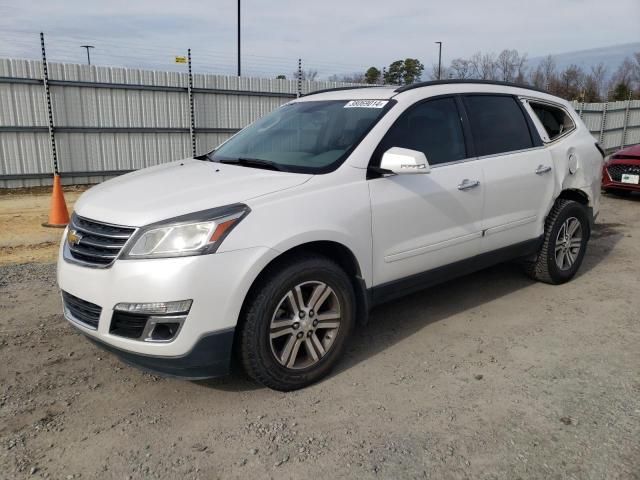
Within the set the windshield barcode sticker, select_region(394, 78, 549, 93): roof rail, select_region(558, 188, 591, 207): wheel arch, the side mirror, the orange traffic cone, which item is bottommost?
the orange traffic cone

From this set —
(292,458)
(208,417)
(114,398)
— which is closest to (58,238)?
(114,398)

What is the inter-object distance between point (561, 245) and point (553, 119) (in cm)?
121

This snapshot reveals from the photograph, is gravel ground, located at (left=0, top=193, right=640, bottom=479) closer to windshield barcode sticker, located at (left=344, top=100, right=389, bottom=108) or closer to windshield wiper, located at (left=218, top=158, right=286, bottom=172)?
windshield wiper, located at (left=218, top=158, right=286, bottom=172)

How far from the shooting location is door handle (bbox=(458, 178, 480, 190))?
158 inches

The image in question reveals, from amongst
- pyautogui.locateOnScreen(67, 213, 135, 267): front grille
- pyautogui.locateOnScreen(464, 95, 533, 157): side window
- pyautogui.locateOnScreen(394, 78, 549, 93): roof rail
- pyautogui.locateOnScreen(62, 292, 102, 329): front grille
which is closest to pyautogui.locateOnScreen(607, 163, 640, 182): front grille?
pyautogui.locateOnScreen(394, 78, 549, 93): roof rail

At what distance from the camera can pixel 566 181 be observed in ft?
16.5

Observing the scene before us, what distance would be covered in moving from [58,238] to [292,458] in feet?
17.7

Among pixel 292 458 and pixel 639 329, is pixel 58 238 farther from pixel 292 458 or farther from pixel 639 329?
pixel 639 329

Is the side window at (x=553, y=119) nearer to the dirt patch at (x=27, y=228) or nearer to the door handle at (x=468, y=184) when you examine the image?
the door handle at (x=468, y=184)

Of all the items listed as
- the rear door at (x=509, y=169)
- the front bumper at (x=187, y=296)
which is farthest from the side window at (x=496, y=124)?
the front bumper at (x=187, y=296)

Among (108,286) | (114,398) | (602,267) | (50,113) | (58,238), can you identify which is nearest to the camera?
(108,286)

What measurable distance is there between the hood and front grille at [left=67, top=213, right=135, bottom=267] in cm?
4

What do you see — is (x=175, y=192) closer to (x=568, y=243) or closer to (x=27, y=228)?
(x=568, y=243)

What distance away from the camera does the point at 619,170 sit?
10.0 metres
